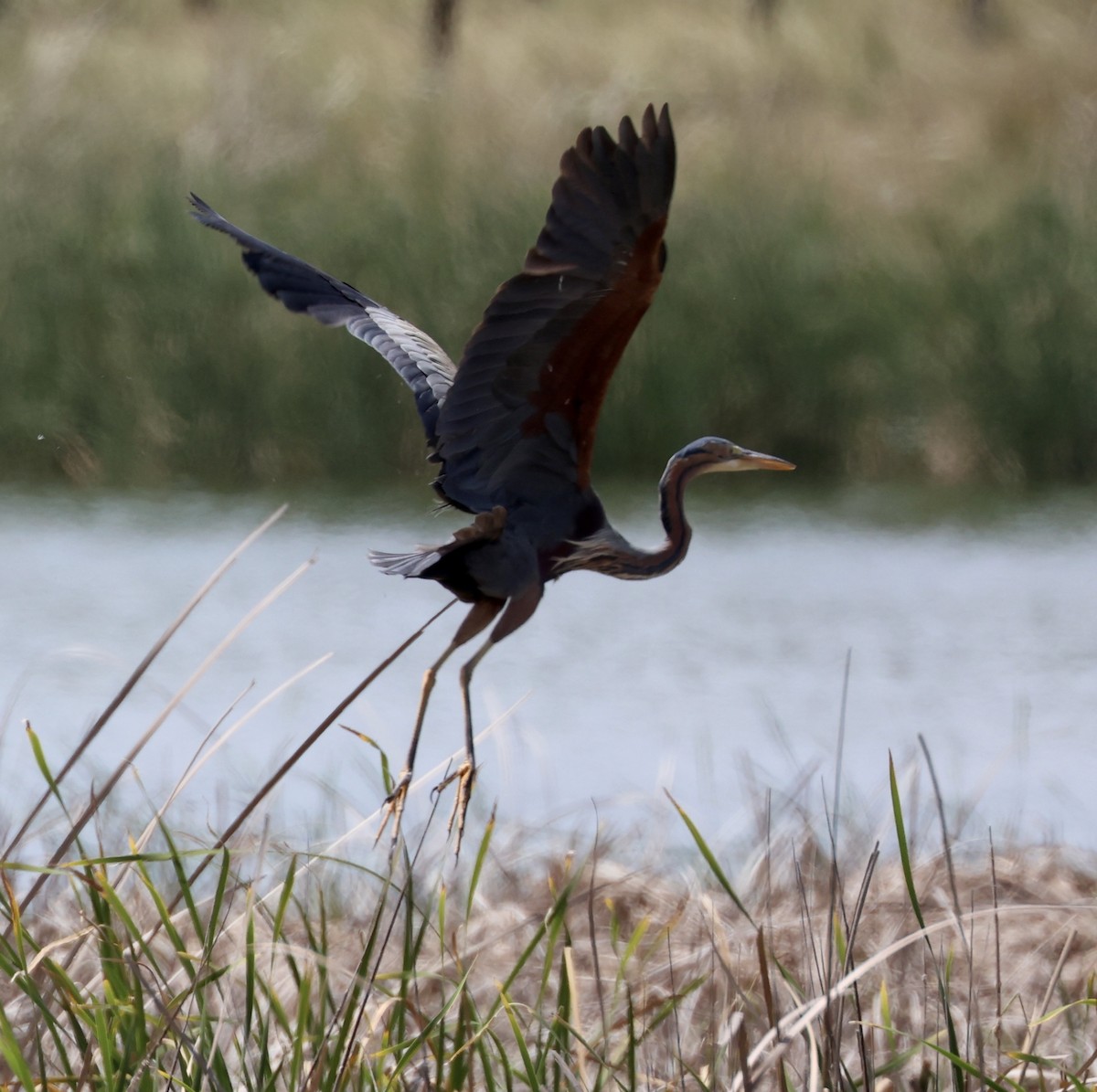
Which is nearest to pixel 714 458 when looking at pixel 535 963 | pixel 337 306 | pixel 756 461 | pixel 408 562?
pixel 756 461

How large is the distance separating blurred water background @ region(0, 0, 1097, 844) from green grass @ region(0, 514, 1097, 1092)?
882 millimetres

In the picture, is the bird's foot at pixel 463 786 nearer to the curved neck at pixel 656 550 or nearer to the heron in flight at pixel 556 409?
the heron in flight at pixel 556 409

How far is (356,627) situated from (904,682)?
1907 mm

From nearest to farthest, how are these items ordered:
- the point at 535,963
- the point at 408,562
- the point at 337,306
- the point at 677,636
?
the point at 408,562, the point at 337,306, the point at 535,963, the point at 677,636

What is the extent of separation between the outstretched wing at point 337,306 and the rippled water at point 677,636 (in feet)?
4.42

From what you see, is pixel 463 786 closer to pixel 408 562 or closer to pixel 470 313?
pixel 408 562

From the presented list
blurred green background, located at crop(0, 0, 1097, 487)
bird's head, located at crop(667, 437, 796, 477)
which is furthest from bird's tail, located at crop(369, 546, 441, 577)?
blurred green background, located at crop(0, 0, 1097, 487)

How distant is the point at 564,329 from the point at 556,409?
0.34ft

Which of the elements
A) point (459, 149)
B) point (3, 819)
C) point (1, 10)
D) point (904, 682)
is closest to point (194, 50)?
point (1, 10)

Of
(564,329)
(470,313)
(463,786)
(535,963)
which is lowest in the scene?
(535,963)

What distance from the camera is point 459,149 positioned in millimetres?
9781

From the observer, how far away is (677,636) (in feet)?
21.9

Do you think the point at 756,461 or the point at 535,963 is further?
the point at 535,963

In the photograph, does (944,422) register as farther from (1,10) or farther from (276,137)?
(1,10)
